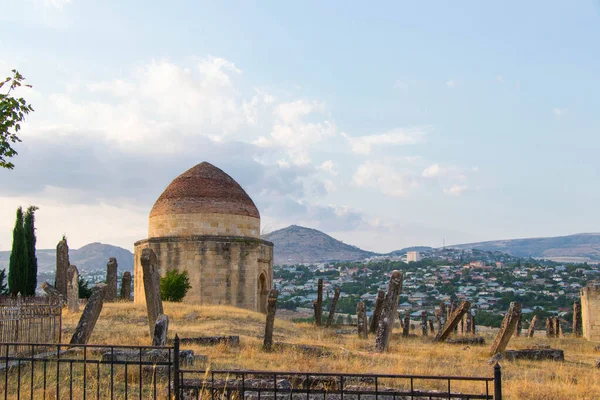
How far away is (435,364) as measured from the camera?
12469 millimetres

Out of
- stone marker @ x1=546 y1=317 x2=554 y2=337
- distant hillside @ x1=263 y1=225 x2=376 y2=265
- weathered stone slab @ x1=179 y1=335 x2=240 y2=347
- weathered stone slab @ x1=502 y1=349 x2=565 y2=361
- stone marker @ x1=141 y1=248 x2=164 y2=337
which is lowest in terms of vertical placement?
stone marker @ x1=546 y1=317 x2=554 y2=337

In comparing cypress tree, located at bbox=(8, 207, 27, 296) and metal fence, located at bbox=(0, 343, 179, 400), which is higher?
cypress tree, located at bbox=(8, 207, 27, 296)

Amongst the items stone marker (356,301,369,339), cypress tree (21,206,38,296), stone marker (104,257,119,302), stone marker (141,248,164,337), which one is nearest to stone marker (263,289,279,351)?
stone marker (141,248,164,337)

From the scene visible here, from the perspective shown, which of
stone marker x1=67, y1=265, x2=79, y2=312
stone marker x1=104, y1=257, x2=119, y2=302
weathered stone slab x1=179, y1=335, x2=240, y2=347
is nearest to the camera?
weathered stone slab x1=179, y1=335, x2=240, y2=347

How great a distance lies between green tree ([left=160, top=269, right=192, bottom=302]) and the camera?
86.8ft

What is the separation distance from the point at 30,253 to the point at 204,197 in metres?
11.0

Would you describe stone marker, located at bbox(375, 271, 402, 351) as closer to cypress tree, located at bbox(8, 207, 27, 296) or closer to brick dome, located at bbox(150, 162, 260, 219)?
brick dome, located at bbox(150, 162, 260, 219)

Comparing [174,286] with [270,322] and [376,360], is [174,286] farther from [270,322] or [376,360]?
[376,360]

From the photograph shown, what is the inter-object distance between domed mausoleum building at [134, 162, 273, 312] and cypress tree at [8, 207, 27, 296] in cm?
677

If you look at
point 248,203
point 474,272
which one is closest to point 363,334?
point 248,203

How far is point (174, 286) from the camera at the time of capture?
26766mm

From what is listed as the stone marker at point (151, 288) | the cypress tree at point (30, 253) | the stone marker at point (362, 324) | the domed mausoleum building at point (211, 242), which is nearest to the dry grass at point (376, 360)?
the stone marker at point (151, 288)

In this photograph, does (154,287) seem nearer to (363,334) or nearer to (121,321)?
(121,321)

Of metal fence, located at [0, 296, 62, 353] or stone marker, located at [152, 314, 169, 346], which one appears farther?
metal fence, located at [0, 296, 62, 353]
